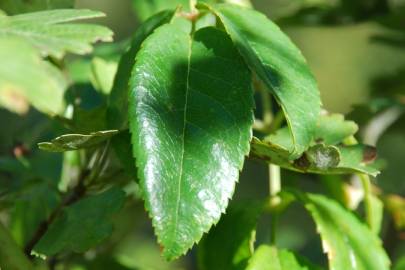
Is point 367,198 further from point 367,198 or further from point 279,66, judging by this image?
point 279,66

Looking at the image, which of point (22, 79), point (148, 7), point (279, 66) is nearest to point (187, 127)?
point (279, 66)

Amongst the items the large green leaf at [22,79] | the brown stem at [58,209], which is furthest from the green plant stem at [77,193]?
the large green leaf at [22,79]

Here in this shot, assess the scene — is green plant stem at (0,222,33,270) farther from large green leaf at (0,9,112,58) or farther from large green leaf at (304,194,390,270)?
large green leaf at (304,194,390,270)

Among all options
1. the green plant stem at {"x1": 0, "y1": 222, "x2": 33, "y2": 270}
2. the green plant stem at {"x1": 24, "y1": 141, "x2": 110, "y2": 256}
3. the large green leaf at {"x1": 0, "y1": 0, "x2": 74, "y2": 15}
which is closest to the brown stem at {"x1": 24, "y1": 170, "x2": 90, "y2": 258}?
the green plant stem at {"x1": 24, "y1": 141, "x2": 110, "y2": 256}

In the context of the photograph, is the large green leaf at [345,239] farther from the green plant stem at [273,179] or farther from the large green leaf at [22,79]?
the large green leaf at [22,79]

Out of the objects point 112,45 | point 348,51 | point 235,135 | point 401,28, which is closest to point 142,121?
point 235,135
